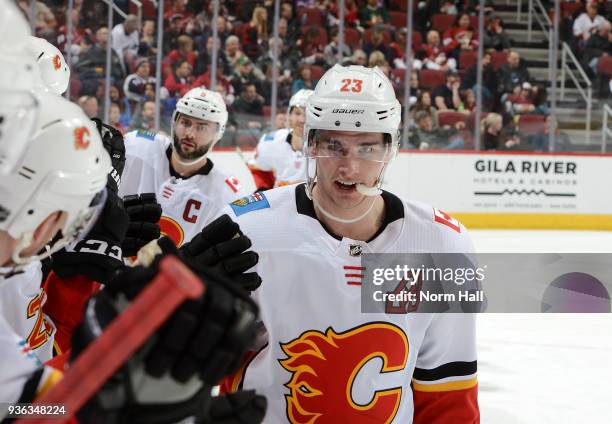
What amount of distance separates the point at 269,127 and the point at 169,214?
5.02 meters

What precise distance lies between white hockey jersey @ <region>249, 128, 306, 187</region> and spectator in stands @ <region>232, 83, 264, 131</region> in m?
2.15

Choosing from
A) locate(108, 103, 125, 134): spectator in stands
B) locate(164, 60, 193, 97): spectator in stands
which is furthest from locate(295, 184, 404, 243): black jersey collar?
locate(164, 60, 193, 97): spectator in stands

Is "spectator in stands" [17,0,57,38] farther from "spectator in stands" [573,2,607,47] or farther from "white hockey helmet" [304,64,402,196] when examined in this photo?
"white hockey helmet" [304,64,402,196]

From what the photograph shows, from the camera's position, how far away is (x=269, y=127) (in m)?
8.81

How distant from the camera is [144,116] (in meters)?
8.51

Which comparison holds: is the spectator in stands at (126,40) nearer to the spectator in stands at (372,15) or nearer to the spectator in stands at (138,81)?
the spectator in stands at (138,81)

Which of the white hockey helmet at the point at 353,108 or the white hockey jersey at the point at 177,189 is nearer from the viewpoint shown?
the white hockey helmet at the point at 353,108

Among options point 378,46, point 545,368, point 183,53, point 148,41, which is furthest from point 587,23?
A: point 545,368

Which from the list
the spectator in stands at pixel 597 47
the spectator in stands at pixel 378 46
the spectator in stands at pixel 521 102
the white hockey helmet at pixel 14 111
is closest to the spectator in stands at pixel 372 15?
the spectator in stands at pixel 378 46

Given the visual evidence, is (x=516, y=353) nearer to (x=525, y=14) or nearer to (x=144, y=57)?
(x=144, y=57)

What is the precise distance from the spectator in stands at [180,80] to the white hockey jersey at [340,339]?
6.97m

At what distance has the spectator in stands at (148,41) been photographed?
28.9 feet

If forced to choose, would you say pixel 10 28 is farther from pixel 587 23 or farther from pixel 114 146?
pixel 587 23

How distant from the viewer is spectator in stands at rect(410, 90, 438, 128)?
9195 millimetres
